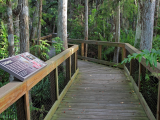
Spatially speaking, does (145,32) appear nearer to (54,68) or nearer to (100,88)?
(100,88)

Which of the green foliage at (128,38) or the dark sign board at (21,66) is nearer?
the dark sign board at (21,66)

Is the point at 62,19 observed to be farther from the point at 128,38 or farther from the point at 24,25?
the point at 128,38

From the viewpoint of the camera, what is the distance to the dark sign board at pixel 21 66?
226 cm

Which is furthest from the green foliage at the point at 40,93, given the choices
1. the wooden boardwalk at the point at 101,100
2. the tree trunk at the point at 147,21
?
the tree trunk at the point at 147,21

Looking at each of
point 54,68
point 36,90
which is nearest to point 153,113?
point 54,68

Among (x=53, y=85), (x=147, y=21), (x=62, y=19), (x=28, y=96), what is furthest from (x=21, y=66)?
(x=62, y=19)

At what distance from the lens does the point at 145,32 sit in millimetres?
5547

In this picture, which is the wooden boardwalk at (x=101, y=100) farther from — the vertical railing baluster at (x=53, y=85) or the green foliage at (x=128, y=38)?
the green foliage at (x=128, y=38)

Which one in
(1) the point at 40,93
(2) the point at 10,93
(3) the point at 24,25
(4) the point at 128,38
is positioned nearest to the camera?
(2) the point at 10,93

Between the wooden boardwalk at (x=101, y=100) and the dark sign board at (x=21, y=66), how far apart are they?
1460 mm

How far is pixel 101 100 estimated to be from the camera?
4.77m

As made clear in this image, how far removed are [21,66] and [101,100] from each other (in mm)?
2746

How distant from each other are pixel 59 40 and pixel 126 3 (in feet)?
15.2

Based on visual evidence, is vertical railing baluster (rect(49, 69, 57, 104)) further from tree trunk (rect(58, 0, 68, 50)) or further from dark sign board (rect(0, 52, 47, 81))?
tree trunk (rect(58, 0, 68, 50))
